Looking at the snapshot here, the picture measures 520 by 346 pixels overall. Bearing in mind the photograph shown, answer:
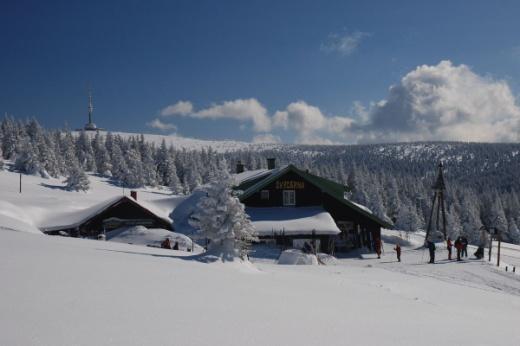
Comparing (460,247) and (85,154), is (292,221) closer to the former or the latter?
(460,247)

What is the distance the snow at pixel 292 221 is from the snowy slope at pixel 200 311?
1782 cm

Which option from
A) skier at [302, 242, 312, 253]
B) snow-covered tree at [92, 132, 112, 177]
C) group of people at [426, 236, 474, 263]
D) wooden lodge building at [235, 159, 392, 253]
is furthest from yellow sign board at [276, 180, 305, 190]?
snow-covered tree at [92, 132, 112, 177]

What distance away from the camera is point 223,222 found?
17.3 meters

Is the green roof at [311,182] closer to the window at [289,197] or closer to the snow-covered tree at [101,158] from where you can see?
the window at [289,197]

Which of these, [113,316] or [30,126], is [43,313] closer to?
[113,316]

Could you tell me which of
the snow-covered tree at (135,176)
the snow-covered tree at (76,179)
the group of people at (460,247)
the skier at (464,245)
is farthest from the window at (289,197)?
the snow-covered tree at (135,176)

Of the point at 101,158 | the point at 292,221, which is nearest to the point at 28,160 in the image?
the point at 101,158

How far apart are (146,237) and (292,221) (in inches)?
418

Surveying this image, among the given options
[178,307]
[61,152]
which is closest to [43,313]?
[178,307]

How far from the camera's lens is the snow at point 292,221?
30281 millimetres

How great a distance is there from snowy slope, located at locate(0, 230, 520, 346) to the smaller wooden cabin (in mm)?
24168

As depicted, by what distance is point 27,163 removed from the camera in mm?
74938

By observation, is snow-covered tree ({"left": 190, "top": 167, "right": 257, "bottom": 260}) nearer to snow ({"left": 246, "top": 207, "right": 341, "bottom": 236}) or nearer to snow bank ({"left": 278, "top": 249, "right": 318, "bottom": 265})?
snow bank ({"left": 278, "top": 249, "right": 318, "bottom": 265})

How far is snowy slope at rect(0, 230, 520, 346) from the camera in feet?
17.2
